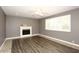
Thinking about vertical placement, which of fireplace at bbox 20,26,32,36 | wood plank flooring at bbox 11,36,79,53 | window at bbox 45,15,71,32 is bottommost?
wood plank flooring at bbox 11,36,79,53

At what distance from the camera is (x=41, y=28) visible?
8.20 metres

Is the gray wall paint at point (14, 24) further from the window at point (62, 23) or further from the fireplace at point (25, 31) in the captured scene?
the window at point (62, 23)

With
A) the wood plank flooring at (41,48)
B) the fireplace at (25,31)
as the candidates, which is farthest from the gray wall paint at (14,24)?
the wood plank flooring at (41,48)

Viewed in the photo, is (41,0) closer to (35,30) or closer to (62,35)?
(62,35)

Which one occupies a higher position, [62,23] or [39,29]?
[62,23]

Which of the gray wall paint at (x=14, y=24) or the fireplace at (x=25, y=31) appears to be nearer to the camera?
the gray wall paint at (x=14, y=24)

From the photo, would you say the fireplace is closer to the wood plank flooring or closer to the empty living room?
the empty living room

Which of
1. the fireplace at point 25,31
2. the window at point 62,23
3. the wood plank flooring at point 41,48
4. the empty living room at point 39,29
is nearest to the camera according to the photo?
the wood plank flooring at point 41,48

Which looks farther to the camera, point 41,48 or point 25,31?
point 25,31

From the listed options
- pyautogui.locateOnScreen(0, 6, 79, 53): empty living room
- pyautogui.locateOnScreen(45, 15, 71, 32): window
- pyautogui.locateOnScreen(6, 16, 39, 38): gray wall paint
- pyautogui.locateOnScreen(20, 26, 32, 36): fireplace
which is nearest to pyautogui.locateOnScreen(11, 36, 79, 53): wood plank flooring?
pyautogui.locateOnScreen(0, 6, 79, 53): empty living room

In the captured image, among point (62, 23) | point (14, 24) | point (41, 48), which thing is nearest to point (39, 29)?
point (14, 24)

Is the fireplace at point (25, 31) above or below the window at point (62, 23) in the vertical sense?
below

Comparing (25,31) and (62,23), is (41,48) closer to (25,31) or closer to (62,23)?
(62,23)

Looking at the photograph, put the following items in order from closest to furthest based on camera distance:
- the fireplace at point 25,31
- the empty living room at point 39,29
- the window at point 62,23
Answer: the empty living room at point 39,29 < the window at point 62,23 < the fireplace at point 25,31
